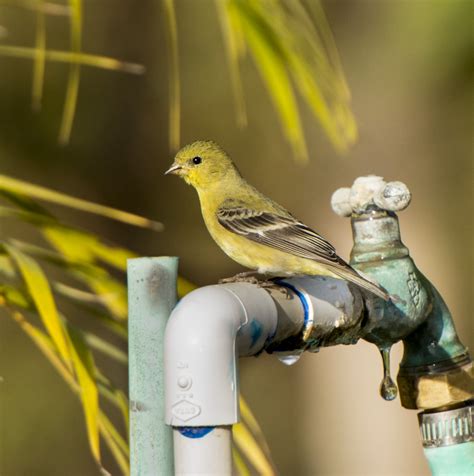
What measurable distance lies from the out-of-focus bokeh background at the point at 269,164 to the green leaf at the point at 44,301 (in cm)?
295

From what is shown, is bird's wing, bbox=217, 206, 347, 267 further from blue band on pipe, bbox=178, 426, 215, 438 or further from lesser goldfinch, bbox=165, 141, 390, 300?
blue band on pipe, bbox=178, 426, 215, 438

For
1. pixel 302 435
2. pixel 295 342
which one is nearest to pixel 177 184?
pixel 302 435

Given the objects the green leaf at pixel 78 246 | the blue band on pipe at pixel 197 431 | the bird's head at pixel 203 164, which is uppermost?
the bird's head at pixel 203 164

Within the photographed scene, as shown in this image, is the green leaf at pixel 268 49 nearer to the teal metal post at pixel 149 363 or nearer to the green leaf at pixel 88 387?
the green leaf at pixel 88 387

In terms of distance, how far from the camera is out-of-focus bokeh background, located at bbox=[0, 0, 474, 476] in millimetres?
6605

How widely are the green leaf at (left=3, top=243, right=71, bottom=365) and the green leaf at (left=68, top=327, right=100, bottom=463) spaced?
0.04 metres

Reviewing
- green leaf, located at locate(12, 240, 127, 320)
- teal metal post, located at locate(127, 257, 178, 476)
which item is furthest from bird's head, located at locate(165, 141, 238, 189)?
teal metal post, located at locate(127, 257, 178, 476)

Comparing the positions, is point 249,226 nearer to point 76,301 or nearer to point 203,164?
point 203,164

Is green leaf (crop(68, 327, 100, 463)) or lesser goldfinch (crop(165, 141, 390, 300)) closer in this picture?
green leaf (crop(68, 327, 100, 463))

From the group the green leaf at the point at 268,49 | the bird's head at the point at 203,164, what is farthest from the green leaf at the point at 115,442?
the bird's head at the point at 203,164

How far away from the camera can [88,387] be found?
10.4 ft

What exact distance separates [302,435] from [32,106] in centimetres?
349

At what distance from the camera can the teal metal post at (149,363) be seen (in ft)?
8.65

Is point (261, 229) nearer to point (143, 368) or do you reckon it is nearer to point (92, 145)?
point (143, 368)
